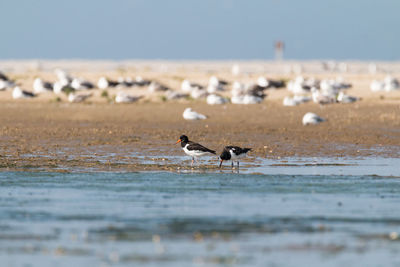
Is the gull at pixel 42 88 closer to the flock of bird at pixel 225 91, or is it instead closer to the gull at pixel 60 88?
the flock of bird at pixel 225 91

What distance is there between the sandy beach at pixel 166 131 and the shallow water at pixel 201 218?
2.52 metres

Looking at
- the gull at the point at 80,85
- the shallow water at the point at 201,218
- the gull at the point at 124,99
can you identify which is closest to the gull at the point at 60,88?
the gull at the point at 80,85

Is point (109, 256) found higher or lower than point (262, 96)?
lower

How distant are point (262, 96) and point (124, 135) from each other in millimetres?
12569

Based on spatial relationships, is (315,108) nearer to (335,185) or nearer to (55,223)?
(335,185)

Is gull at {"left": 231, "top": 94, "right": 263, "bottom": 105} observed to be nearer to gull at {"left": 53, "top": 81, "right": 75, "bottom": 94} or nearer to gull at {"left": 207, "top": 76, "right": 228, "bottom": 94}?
gull at {"left": 207, "top": 76, "right": 228, "bottom": 94}

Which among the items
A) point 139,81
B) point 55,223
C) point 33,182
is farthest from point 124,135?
point 139,81

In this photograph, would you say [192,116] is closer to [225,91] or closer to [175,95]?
[175,95]

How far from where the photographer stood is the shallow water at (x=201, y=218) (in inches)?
362

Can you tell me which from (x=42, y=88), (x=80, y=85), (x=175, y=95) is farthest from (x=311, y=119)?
(x=80, y=85)

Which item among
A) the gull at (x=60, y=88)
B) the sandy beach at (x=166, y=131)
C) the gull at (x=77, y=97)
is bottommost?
the sandy beach at (x=166, y=131)

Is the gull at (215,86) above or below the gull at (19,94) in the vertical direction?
above

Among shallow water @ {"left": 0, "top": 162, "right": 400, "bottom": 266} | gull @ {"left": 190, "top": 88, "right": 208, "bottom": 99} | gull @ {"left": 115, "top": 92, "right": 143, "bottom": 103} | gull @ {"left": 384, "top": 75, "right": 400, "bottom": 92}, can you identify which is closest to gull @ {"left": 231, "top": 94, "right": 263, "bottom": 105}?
gull @ {"left": 190, "top": 88, "right": 208, "bottom": 99}

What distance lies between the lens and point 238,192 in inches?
542
